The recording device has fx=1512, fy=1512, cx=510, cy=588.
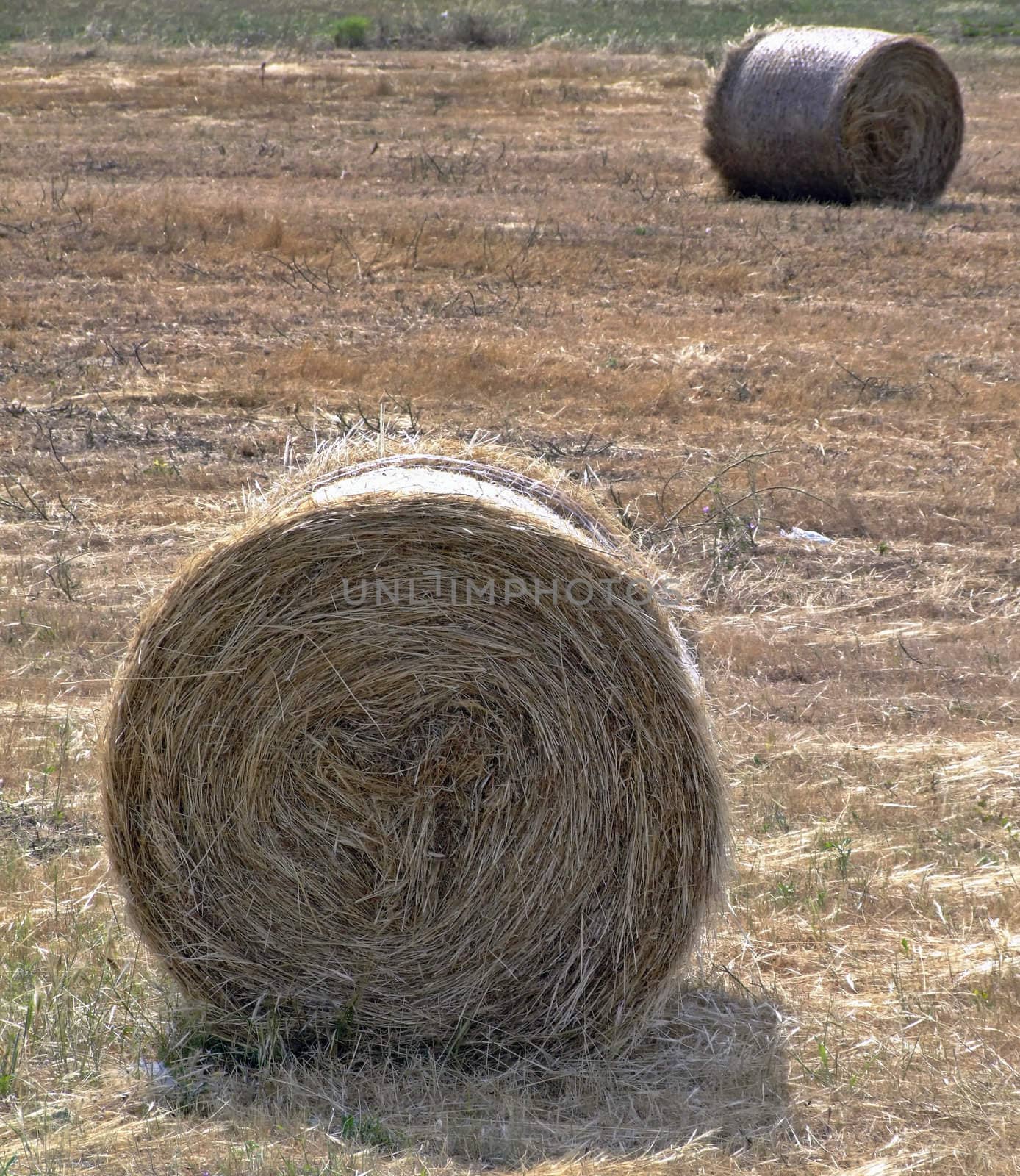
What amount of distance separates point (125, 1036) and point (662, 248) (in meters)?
11.0

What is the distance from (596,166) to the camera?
18.4 metres

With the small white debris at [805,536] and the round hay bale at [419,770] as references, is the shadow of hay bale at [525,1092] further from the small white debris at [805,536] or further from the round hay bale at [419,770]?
the small white debris at [805,536]

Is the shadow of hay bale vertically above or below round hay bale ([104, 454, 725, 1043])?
below

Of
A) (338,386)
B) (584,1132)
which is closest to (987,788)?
(584,1132)

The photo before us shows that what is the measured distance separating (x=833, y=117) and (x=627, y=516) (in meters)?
10.1

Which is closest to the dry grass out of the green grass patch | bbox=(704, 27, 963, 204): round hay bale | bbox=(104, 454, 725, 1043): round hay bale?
bbox=(104, 454, 725, 1043): round hay bale

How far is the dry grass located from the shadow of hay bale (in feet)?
0.05

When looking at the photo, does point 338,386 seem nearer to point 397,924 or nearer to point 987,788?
point 987,788

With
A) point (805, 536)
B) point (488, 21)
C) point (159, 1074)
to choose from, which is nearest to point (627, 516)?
point (805, 536)

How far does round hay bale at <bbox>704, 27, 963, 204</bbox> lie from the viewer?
16.4 m

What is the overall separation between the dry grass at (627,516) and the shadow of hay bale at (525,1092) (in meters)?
0.01

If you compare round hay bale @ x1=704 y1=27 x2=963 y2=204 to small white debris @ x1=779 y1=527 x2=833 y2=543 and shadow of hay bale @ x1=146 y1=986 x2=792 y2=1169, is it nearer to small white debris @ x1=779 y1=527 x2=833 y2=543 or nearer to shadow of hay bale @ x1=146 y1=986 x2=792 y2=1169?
small white debris @ x1=779 y1=527 x2=833 y2=543

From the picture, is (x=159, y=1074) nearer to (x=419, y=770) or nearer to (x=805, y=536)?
(x=419, y=770)

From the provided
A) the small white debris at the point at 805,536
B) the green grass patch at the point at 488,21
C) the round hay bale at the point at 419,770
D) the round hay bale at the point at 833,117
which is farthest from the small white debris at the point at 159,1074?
the green grass patch at the point at 488,21
